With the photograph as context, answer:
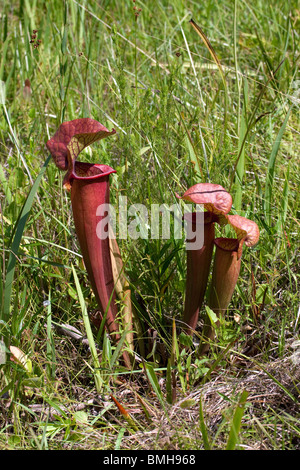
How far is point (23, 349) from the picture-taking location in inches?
54.6

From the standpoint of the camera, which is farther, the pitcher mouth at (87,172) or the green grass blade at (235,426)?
the pitcher mouth at (87,172)

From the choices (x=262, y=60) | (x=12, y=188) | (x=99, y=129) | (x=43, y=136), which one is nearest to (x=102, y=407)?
(x=99, y=129)

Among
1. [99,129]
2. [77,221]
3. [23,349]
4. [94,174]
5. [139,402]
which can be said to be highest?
[99,129]

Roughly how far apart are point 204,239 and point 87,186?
1.06ft

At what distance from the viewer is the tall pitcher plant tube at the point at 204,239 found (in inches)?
45.0

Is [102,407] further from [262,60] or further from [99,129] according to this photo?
[262,60]

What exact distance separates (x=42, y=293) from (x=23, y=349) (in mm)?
248

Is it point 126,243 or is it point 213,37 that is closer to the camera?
point 126,243

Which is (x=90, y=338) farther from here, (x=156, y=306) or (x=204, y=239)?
(x=204, y=239)

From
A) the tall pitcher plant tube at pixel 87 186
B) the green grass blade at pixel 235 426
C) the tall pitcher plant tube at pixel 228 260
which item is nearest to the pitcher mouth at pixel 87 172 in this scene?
the tall pitcher plant tube at pixel 87 186

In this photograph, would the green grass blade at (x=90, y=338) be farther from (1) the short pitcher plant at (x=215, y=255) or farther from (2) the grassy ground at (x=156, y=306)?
(1) the short pitcher plant at (x=215, y=255)

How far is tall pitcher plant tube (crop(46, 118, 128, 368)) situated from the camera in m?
1.18

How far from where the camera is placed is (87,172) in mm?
1274

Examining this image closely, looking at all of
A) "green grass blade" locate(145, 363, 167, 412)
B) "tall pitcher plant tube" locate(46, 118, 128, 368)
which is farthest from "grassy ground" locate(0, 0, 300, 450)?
"tall pitcher plant tube" locate(46, 118, 128, 368)
